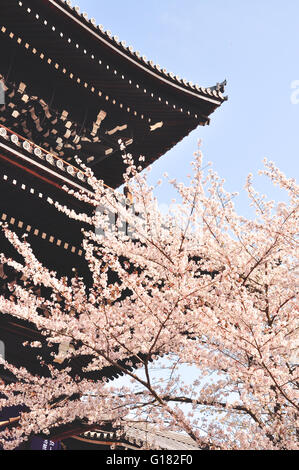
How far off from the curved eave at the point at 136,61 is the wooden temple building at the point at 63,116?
0.02 metres

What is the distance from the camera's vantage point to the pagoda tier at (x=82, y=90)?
7.37 metres

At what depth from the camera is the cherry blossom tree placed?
464cm

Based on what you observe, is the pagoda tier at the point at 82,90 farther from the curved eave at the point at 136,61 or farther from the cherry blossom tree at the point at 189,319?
the cherry blossom tree at the point at 189,319

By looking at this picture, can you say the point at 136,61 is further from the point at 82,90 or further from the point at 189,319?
the point at 189,319

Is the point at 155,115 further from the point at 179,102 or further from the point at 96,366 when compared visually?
the point at 96,366

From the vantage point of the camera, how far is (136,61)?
8.18m

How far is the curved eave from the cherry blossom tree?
11.2ft

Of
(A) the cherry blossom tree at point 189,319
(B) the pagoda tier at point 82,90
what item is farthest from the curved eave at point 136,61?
(A) the cherry blossom tree at point 189,319

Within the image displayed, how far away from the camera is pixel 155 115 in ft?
30.8

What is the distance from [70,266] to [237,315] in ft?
11.2

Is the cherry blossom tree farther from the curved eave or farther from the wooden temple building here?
the curved eave

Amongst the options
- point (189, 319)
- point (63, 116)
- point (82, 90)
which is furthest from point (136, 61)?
point (189, 319)

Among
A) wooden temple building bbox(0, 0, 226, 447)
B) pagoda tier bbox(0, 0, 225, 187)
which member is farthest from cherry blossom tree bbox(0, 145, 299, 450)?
pagoda tier bbox(0, 0, 225, 187)

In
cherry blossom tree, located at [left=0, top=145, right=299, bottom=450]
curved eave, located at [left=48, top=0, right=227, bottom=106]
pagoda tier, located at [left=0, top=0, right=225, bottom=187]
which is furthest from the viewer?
pagoda tier, located at [left=0, top=0, right=225, bottom=187]
